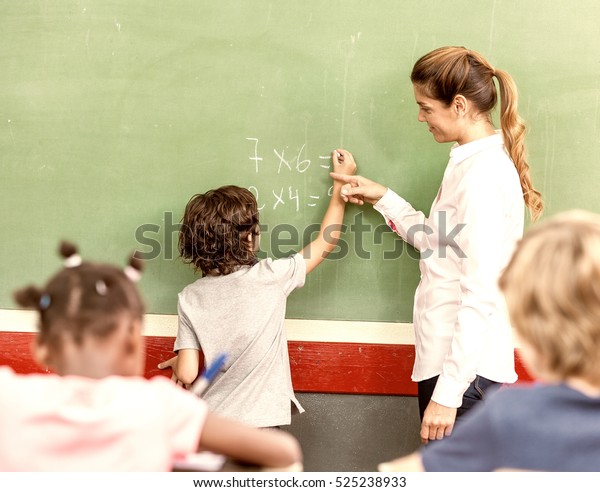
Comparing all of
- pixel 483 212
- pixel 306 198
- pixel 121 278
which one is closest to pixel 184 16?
pixel 306 198

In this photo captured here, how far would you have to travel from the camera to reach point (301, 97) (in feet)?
6.42

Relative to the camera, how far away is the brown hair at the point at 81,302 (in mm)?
1028

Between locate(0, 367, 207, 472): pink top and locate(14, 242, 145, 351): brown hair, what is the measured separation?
8cm

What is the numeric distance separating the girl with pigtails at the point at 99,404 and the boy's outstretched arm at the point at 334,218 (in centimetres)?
91

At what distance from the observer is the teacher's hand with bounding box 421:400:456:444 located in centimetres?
164

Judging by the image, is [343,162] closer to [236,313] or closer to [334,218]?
[334,218]

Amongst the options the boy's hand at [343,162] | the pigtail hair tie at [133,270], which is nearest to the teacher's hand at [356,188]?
the boy's hand at [343,162]

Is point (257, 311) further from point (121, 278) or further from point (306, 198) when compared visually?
point (121, 278)

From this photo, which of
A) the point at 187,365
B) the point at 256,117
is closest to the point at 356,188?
the point at 256,117

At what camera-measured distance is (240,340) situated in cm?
174

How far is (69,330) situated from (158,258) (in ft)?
3.34

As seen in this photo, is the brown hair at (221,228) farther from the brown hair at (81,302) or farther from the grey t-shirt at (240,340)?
the brown hair at (81,302)

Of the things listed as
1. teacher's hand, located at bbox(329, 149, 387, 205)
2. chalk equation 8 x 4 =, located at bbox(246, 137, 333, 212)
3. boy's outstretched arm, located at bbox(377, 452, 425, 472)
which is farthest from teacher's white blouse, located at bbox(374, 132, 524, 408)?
boy's outstretched arm, located at bbox(377, 452, 425, 472)

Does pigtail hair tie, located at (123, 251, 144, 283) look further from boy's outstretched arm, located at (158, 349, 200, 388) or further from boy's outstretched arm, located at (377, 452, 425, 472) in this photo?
boy's outstretched arm, located at (158, 349, 200, 388)
